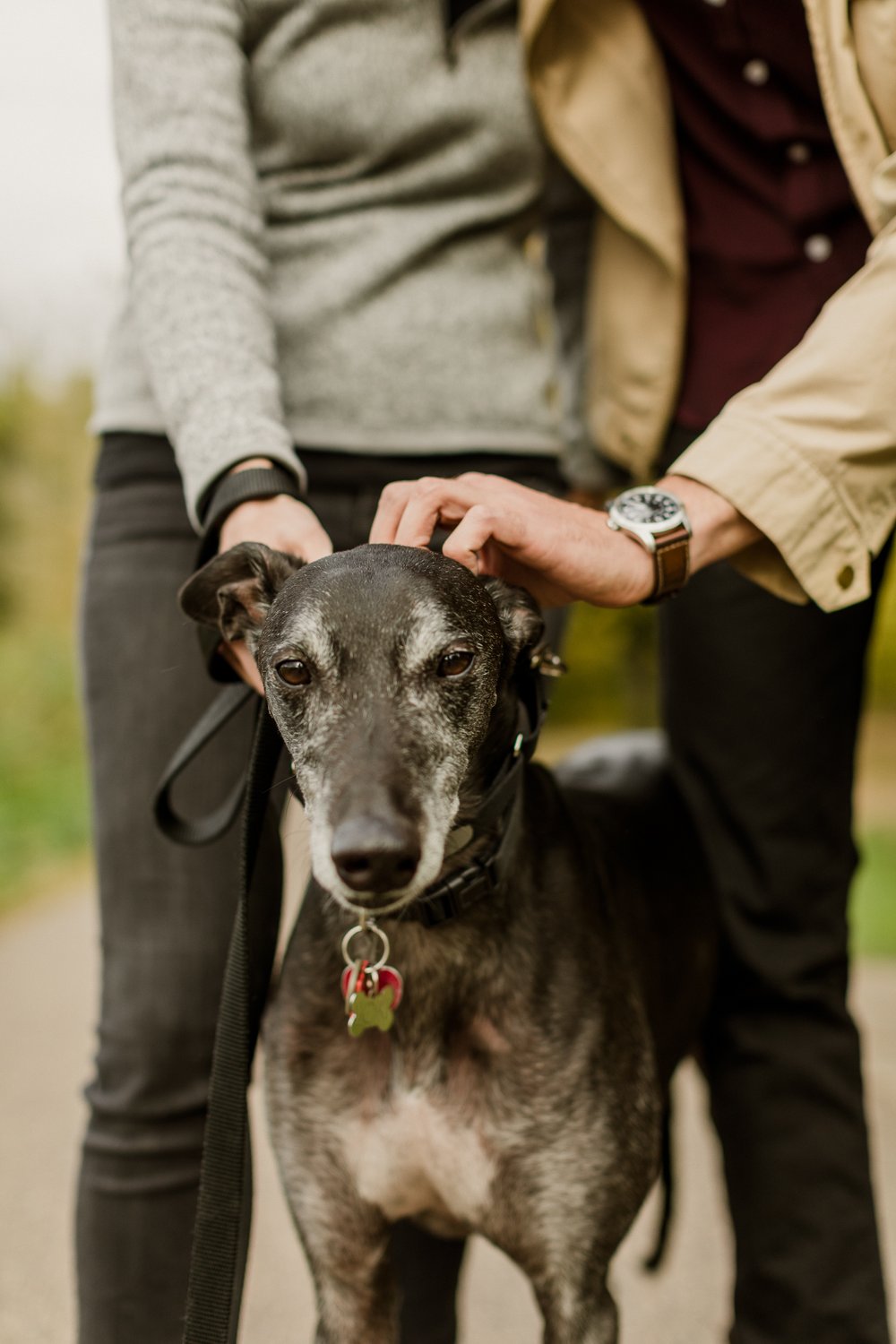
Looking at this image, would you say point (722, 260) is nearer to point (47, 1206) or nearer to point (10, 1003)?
point (47, 1206)

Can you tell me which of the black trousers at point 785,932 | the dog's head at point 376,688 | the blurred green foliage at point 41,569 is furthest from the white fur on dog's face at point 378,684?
the blurred green foliage at point 41,569

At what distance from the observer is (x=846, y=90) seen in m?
1.81

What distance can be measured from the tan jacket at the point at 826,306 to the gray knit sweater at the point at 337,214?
0.11m

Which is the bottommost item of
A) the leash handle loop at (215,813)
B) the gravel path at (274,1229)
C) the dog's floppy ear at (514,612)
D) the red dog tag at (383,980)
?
the gravel path at (274,1229)

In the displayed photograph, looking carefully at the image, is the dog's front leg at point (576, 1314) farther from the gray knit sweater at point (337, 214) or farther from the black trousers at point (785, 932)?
the gray knit sweater at point (337, 214)

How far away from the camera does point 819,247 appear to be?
2104 mm

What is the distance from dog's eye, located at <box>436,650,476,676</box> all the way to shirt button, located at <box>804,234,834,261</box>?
998 mm

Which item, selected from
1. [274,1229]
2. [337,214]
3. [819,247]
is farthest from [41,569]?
[819,247]

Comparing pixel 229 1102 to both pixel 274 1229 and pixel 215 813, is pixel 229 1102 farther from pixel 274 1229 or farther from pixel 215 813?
pixel 274 1229

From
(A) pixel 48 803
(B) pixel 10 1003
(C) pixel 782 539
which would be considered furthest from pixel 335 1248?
(A) pixel 48 803

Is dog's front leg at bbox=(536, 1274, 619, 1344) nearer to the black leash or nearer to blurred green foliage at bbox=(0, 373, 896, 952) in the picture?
the black leash

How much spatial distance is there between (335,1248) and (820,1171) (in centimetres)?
94

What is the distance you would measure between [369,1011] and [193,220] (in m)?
1.09

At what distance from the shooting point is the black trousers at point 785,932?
218 cm
